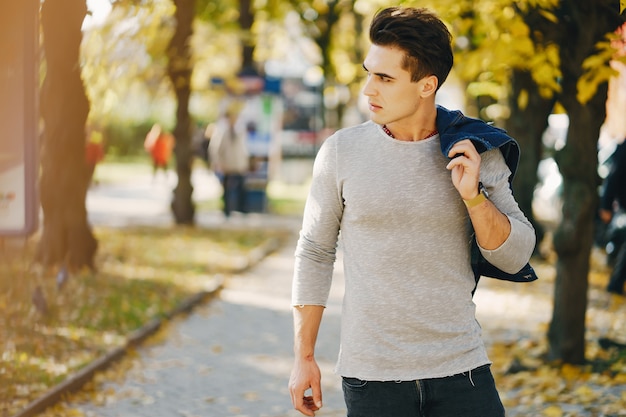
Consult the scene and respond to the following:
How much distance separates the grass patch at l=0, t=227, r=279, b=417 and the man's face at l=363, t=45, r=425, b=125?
15.2 ft

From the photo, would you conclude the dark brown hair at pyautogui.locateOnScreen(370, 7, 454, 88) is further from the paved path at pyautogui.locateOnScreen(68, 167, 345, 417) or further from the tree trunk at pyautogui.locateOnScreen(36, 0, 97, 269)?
the tree trunk at pyautogui.locateOnScreen(36, 0, 97, 269)

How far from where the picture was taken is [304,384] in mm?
3361

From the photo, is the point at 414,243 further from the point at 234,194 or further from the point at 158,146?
the point at 158,146

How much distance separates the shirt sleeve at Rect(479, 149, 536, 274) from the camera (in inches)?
126

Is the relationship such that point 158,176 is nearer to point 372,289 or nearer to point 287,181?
point 287,181

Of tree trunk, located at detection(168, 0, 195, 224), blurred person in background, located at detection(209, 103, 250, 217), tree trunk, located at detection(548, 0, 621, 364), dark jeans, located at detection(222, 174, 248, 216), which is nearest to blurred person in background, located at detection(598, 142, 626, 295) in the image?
tree trunk, located at detection(548, 0, 621, 364)

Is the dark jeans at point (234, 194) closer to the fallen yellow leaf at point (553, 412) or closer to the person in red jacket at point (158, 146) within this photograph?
the person in red jacket at point (158, 146)

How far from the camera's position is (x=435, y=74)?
3.30m

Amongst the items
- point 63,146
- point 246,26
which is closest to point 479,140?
point 63,146

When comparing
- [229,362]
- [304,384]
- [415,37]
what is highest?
[415,37]

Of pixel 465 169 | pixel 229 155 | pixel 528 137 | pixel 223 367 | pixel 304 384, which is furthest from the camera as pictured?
pixel 229 155

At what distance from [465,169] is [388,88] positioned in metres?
0.39

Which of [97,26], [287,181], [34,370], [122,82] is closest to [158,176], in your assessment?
[287,181]

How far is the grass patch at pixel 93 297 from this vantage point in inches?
329
